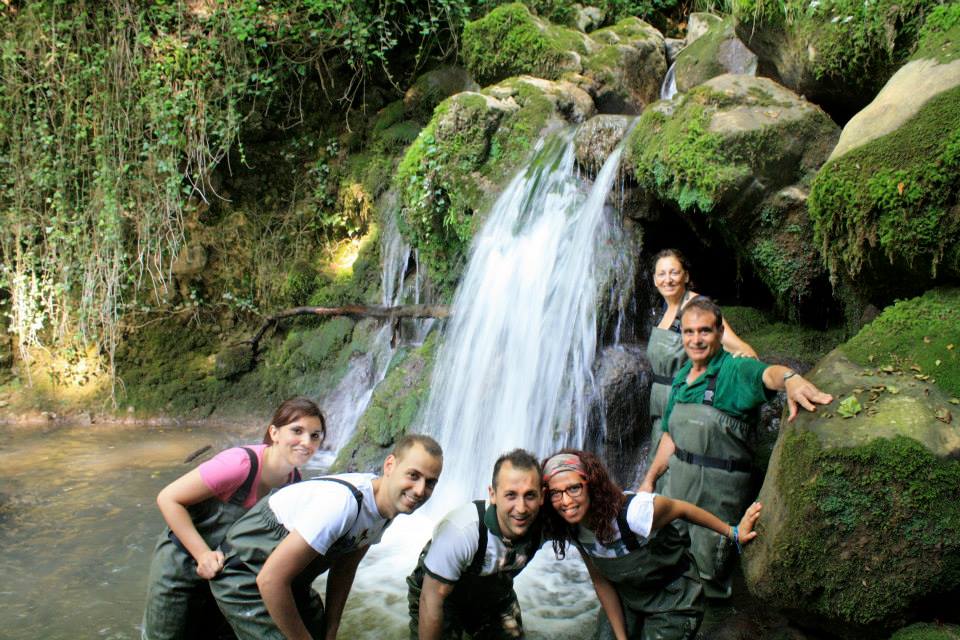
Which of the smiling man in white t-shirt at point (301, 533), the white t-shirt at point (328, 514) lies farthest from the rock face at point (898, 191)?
the white t-shirt at point (328, 514)

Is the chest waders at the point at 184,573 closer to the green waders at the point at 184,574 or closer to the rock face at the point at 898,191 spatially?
the green waders at the point at 184,574

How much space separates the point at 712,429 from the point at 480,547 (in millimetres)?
1306

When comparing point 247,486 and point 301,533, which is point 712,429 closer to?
point 301,533

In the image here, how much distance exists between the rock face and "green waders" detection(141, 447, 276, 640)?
3.26 m

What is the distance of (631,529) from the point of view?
307cm

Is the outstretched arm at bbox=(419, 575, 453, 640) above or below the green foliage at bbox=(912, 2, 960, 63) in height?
below

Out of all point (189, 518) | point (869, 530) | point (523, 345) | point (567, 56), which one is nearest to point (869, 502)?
point (869, 530)

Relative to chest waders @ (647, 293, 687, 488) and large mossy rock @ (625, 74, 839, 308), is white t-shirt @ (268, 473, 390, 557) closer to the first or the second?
chest waders @ (647, 293, 687, 488)

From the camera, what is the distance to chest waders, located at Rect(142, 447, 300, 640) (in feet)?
9.96

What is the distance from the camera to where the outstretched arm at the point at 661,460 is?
377cm

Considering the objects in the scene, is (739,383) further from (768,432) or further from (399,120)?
(399,120)

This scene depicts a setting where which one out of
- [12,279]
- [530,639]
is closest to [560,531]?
[530,639]

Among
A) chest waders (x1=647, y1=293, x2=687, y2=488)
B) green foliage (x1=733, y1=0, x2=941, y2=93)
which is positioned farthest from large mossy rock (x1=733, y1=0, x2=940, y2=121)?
chest waders (x1=647, y1=293, x2=687, y2=488)

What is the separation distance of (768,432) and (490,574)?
226 centimetres
